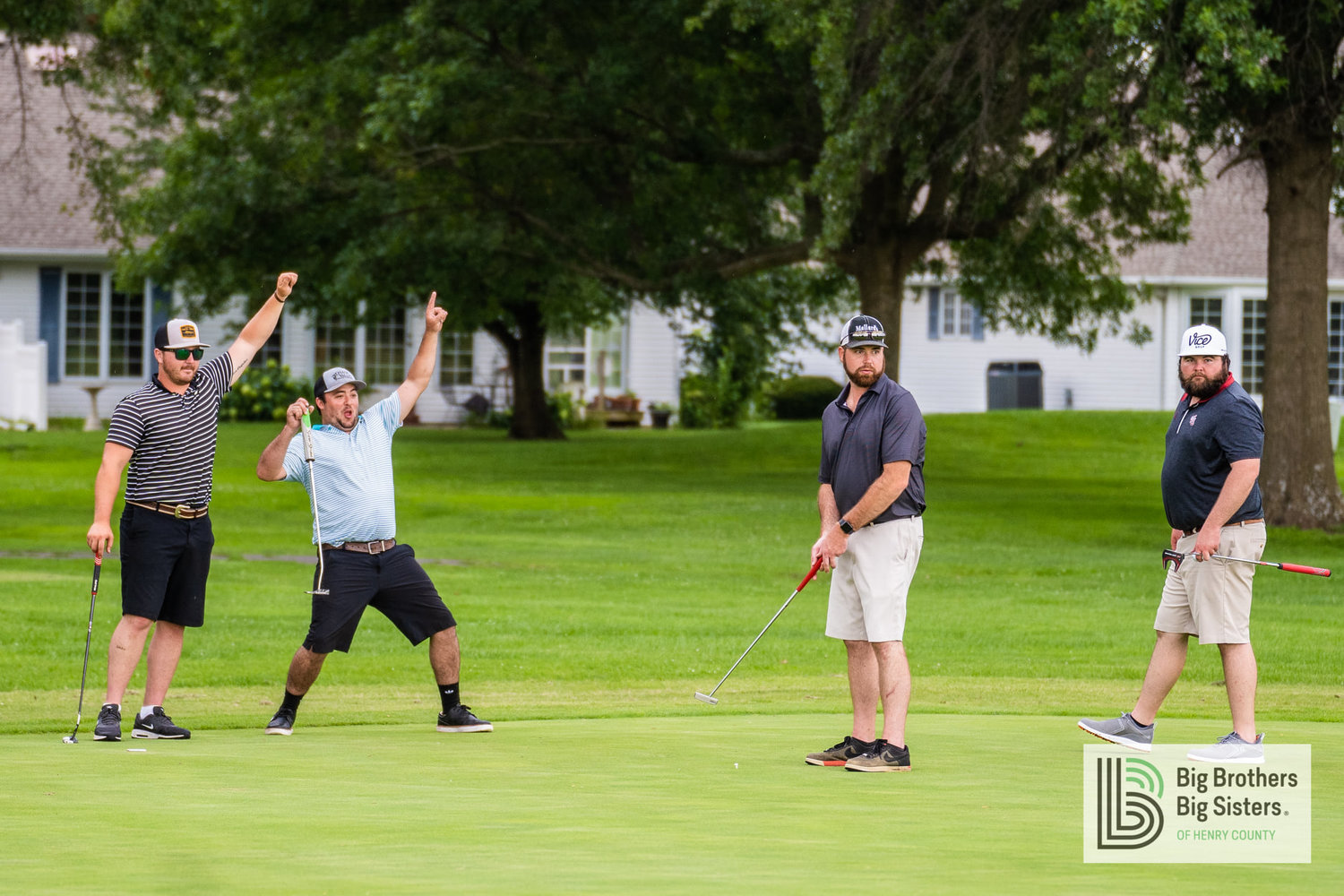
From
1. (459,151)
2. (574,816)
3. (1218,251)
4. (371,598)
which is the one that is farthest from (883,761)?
(1218,251)

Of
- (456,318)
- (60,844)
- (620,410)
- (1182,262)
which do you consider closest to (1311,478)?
(456,318)

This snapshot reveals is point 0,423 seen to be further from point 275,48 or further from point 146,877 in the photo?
point 146,877

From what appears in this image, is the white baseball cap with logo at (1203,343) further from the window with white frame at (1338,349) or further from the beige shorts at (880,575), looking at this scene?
the window with white frame at (1338,349)

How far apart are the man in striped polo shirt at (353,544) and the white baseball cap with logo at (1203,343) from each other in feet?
12.0

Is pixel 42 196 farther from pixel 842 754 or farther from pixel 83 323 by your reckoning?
pixel 842 754

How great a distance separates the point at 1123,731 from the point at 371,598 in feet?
12.5

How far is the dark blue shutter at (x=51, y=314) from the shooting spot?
42531 millimetres

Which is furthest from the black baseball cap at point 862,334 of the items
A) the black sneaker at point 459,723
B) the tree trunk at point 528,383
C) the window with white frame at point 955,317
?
the window with white frame at point 955,317

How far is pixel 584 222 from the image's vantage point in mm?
30047

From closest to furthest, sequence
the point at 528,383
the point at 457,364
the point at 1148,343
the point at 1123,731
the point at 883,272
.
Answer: the point at 1123,731, the point at 883,272, the point at 528,383, the point at 1148,343, the point at 457,364

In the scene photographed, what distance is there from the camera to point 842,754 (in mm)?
8133

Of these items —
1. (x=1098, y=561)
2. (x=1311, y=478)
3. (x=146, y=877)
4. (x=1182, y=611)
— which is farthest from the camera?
(x=1311, y=478)

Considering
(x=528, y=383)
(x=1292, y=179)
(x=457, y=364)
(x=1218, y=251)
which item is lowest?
(x=528, y=383)

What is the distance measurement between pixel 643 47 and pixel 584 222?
3802 millimetres
